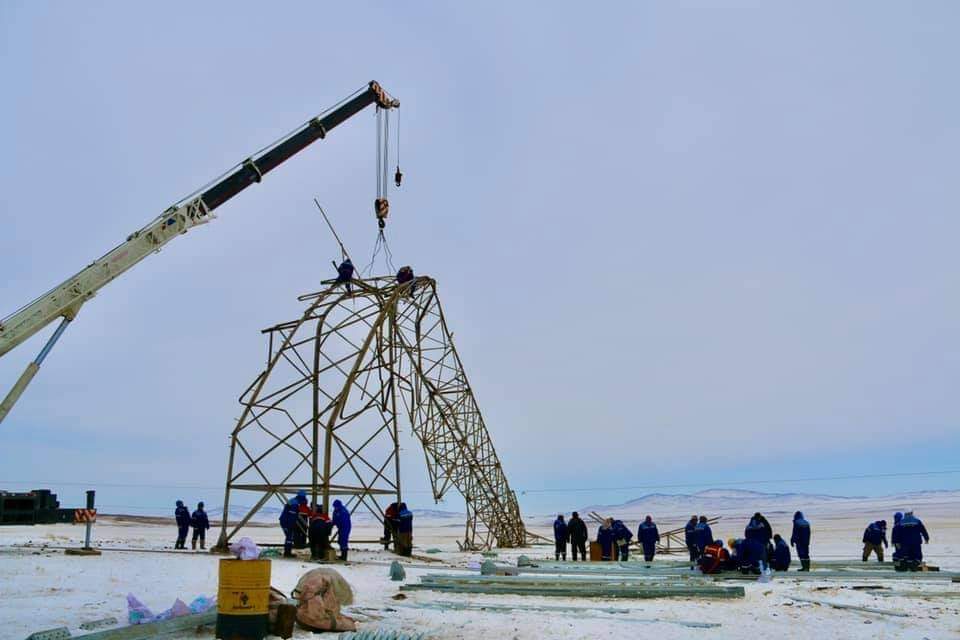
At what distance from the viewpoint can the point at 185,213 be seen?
854 inches

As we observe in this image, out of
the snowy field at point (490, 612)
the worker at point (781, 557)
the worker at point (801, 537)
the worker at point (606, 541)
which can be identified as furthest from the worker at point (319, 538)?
the worker at point (801, 537)

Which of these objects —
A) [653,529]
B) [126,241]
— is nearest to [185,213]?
[126,241]

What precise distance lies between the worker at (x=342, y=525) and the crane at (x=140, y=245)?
770 centimetres

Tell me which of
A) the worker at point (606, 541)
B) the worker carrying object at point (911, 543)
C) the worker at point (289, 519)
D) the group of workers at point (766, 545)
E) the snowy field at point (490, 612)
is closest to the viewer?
the snowy field at point (490, 612)

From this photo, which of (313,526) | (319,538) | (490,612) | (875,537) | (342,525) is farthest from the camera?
(875,537)

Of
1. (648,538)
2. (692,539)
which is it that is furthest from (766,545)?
(648,538)

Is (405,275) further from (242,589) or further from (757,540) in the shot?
(242,589)

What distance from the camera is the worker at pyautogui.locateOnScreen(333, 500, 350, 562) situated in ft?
68.7

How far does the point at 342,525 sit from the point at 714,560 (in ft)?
29.0

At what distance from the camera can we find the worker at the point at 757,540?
60.6 feet

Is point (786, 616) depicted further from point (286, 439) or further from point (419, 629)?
point (286, 439)

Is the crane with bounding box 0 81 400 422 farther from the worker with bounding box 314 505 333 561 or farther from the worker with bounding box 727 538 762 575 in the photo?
the worker with bounding box 727 538 762 575

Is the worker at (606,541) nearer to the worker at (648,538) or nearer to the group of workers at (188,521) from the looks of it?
the worker at (648,538)

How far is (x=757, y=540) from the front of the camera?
61.0ft
